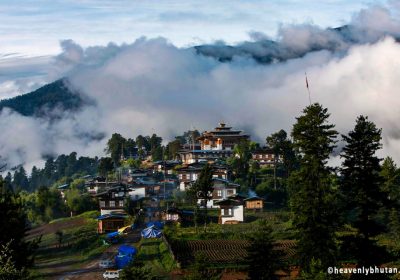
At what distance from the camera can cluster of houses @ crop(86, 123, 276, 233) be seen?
199 feet

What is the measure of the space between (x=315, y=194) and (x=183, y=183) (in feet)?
163

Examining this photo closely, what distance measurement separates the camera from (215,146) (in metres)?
97.6

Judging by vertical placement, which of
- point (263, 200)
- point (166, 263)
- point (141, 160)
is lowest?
point (166, 263)

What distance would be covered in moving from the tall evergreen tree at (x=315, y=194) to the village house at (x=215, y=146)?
205 feet

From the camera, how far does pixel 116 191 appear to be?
66812 millimetres

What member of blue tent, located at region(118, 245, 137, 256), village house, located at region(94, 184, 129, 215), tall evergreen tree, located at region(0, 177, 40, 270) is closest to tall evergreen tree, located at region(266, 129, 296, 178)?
village house, located at region(94, 184, 129, 215)

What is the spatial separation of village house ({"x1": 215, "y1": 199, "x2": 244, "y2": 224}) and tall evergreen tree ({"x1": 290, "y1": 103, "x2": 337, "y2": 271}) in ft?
103

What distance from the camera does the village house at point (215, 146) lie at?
303 feet

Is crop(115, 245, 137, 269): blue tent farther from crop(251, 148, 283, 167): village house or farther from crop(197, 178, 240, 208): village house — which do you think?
crop(251, 148, 283, 167): village house

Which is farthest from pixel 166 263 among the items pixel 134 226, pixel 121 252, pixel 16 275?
pixel 16 275

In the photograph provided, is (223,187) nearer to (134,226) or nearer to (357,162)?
(134,226)

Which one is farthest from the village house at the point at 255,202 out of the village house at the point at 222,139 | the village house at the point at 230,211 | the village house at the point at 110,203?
the village house at the point at 222,139

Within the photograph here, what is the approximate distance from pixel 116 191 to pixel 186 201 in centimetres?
777

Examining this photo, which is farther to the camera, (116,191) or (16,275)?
(116,191)
